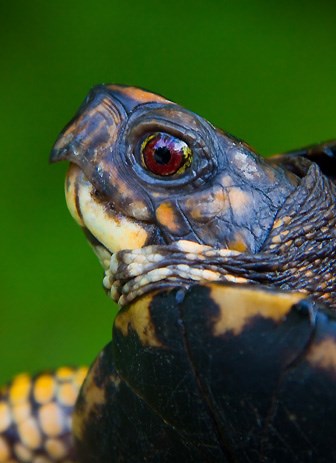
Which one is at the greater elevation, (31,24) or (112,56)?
(31,24)

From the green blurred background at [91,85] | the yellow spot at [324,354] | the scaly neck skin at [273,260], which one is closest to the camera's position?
the yellow spot at [324,354]

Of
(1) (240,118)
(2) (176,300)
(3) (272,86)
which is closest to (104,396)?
(2) (176,300)

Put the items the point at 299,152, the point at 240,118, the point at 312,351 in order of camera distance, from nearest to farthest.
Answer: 1. the point at 312,351
2. the point at 299,152
3. the point at 240,118

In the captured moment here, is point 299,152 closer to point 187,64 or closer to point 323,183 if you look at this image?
point 323,183

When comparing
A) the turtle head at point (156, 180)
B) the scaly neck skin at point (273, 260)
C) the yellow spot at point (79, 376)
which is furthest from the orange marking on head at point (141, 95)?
the yellow spot at point (79, 376)

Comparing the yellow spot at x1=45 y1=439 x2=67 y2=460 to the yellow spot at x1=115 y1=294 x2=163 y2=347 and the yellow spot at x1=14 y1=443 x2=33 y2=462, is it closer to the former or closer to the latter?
the yellow spot at x1=14 y1=443 x2=33 y2=462

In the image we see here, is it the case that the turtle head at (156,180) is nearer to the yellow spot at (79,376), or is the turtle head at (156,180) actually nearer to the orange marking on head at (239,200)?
the orange marking on head at (239,200)
